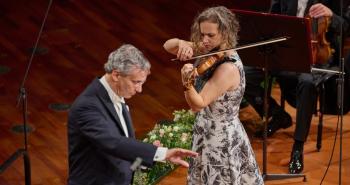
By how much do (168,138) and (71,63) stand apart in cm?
208

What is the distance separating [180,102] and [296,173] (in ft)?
5.08

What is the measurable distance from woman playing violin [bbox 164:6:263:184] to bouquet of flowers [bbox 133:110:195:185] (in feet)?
3.30

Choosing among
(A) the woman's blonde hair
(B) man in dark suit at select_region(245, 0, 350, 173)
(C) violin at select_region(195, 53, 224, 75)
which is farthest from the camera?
(B) man in dark suit at select_region(245, 0, 350, 173)

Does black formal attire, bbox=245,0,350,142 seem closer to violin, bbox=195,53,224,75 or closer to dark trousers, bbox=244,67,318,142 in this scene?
dark trousers, bbox=244,67,318,142

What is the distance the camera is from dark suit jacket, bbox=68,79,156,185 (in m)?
3.69

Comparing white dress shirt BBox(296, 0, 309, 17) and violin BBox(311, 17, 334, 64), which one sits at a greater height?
white dress shirt BBox(296, 0, 309, 17)

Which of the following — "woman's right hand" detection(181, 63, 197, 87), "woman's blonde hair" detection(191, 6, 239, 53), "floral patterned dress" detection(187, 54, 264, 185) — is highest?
"woman's blonde hair" detection(191, 6, 239, 53)

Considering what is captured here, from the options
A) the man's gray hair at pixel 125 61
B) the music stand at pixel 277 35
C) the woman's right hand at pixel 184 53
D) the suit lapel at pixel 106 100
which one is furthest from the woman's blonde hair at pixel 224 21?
the suit lapel at pixel 106 100

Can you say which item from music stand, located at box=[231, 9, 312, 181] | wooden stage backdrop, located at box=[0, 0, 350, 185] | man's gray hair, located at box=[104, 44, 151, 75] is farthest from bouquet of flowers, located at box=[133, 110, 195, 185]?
man's gray hair, located at box=[104, 44, 151, 75]

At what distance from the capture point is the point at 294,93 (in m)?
6.55

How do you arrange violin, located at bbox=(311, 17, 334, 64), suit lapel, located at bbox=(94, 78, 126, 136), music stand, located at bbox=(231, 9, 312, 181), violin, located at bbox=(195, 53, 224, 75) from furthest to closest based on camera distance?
violin, located at bbox=(311, 17, 334, 64), music stand, located at bbox=(231, 9, 312, 181), violin, located at bbox=(195, 53, 224, 75), suit lapel, located at bbox=(94, 78, 126, 136)

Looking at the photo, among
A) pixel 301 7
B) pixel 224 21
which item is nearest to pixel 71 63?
pixel 301 7

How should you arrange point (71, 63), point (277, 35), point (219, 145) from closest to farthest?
point (219, 145), point (277, 35), point (71, 63)

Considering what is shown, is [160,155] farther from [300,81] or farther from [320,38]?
[300,81]
